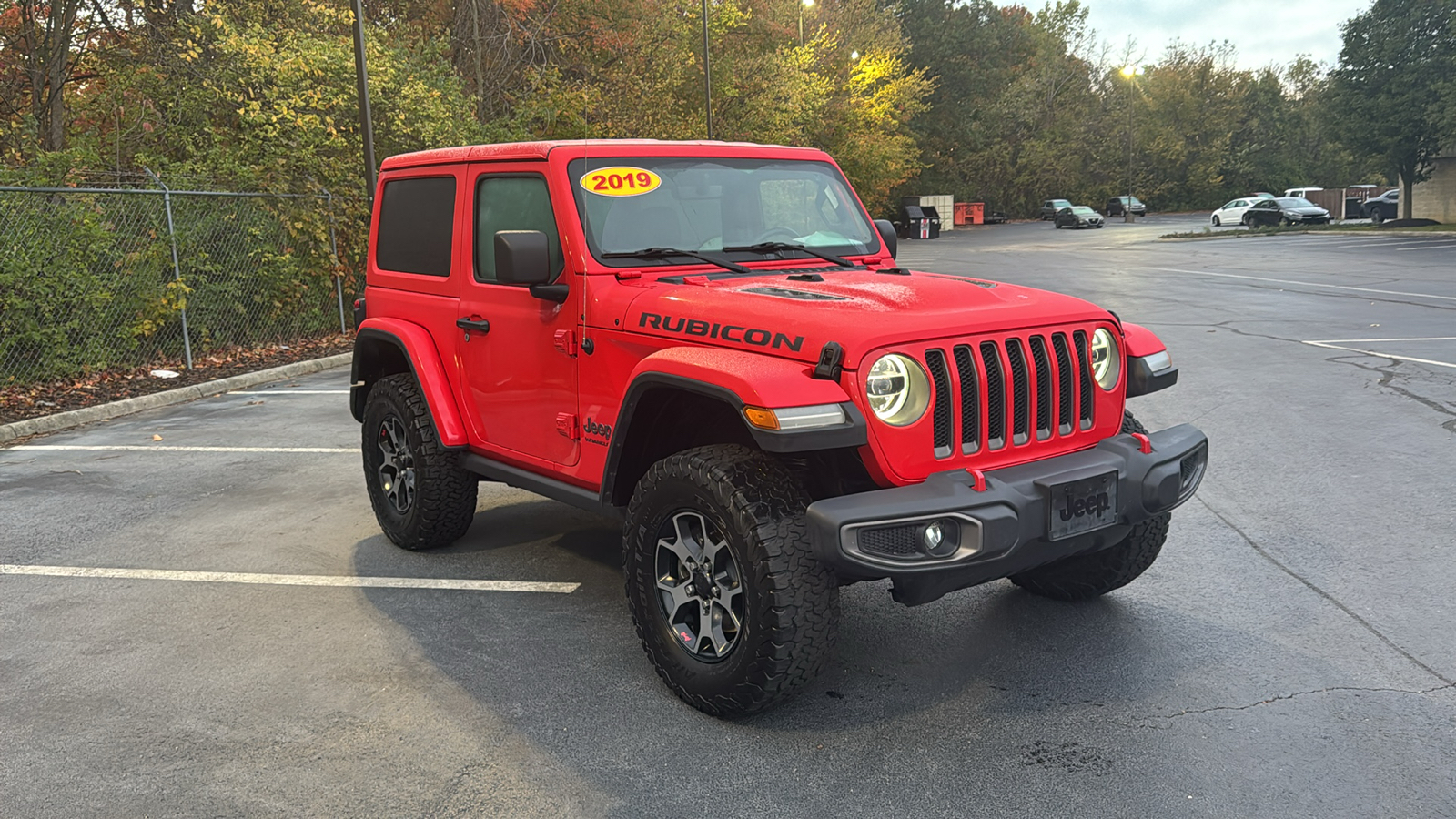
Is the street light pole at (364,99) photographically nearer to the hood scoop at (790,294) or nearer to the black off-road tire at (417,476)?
the black off-road tire at (417,476)

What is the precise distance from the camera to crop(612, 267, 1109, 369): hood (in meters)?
3.63

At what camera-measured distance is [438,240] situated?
5445mm

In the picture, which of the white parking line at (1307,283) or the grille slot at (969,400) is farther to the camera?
the white parking line at (1307,283)

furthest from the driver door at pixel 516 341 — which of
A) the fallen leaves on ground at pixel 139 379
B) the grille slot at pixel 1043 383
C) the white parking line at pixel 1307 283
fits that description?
the white parking line at pixel 1307 283

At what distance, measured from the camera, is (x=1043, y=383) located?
155 inches

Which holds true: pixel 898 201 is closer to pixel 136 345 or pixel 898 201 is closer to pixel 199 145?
pixel 199 145

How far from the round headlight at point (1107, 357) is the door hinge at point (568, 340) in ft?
6.55

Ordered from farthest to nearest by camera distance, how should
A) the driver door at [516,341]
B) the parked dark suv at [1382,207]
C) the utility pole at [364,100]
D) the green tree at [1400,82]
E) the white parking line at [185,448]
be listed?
the parked dark suv at [1382,207]
the green tree at [1400,82]
the utility pole at [364,100]
the white parking line at [185,448]
the driver door at [516,341]

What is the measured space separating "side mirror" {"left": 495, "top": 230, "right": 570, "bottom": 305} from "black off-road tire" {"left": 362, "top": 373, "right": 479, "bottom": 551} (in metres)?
1.30

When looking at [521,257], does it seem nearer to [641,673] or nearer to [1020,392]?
[641,673]

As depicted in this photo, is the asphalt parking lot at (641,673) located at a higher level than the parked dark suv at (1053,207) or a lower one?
lower

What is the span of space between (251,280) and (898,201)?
5834 cm

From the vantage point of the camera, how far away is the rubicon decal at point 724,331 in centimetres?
371

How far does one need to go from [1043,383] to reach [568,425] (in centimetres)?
188
